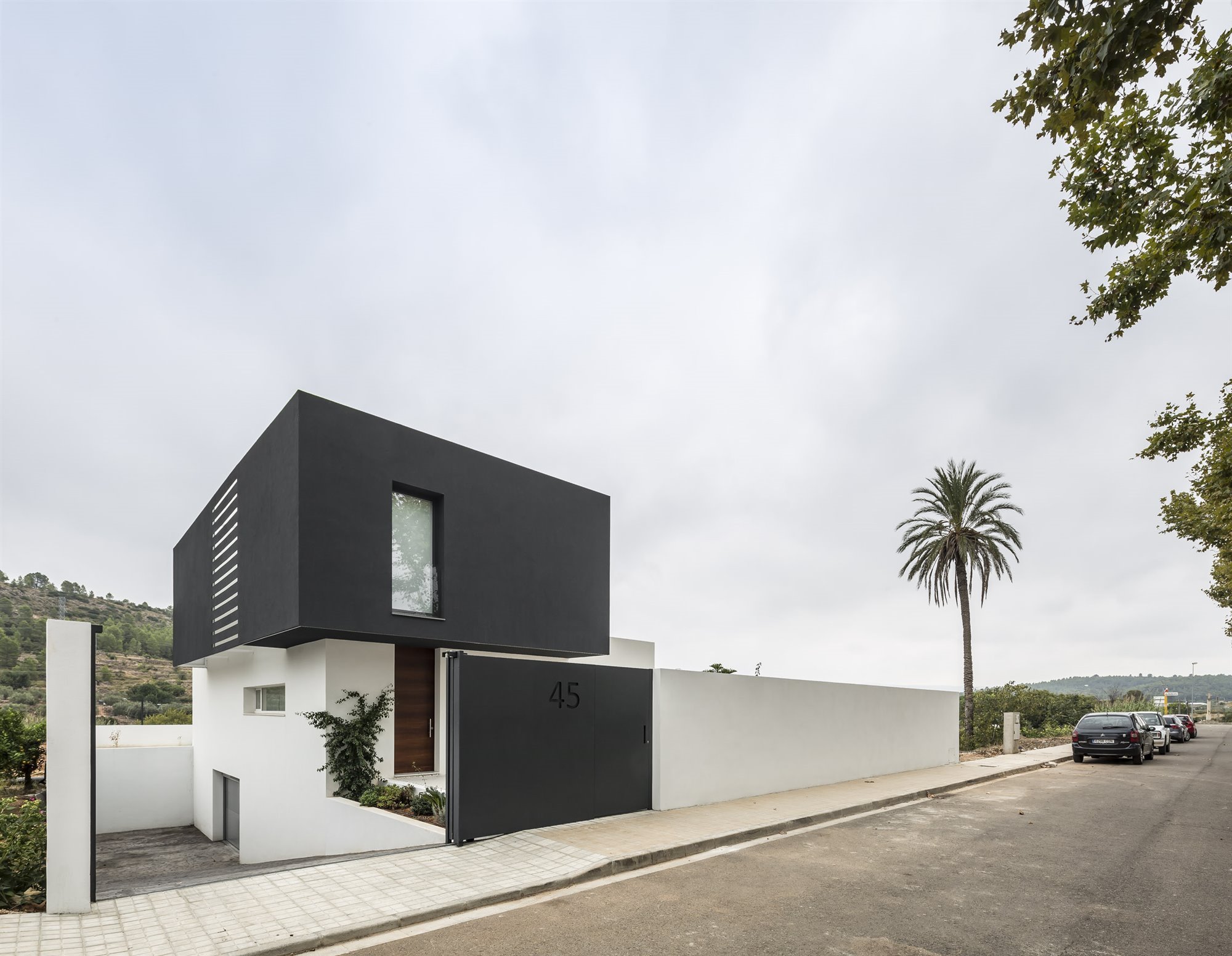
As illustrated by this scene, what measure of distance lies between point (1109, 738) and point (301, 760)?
23910 mm

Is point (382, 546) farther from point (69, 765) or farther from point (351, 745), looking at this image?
point (69, 765)

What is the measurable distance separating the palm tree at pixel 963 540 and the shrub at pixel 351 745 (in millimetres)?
24512

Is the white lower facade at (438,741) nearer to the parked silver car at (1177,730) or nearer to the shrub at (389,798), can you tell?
the shrub at (389,798)

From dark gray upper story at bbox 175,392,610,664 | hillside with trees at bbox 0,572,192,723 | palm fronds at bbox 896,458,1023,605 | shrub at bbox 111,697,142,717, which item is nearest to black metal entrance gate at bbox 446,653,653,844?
dark gray upper story at bbox 175,392,610,664

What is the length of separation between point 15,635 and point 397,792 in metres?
44.2

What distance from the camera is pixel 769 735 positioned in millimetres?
14570

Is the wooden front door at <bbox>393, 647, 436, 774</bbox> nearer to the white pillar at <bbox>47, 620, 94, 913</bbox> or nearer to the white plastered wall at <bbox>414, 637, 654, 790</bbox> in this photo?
the white plastered wall at <bbox>414, 637, 654, 790</bbox>

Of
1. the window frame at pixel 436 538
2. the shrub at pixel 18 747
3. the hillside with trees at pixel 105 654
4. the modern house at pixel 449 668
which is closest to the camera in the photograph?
the modern house at pixel 449 668

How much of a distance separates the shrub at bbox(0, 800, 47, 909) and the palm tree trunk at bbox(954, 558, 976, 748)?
30357 millimetres

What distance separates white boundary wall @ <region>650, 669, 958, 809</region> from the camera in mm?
12438

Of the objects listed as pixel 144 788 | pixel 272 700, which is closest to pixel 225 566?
pixel 272 700

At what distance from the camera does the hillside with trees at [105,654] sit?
127ft

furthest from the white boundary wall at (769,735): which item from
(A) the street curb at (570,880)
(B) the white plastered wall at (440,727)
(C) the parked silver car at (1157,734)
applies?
(C) the parked silver car at (1157,734)

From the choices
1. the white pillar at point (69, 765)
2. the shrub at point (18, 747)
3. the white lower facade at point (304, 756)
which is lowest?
the shrub at point (18, 747)
